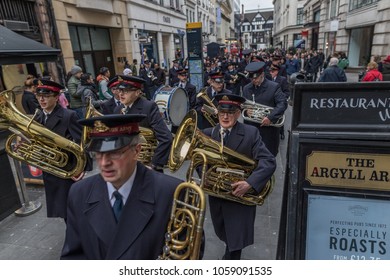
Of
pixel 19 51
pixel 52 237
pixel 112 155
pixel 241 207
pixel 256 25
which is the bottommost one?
pixel 52 237

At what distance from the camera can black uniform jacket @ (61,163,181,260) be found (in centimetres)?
185

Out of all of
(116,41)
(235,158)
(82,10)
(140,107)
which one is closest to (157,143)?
(140,107)

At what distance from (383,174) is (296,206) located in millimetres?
635

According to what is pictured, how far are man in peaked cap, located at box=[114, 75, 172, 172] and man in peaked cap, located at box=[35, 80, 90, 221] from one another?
0.76 meters

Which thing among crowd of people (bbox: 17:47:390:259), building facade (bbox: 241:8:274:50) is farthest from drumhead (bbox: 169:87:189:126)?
building facade (bbox: 241:8:274:50)

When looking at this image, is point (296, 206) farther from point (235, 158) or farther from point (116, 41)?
point (116, 41)

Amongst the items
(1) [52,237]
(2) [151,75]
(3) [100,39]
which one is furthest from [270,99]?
(3) [100,39]

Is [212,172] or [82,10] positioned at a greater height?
[82,10]

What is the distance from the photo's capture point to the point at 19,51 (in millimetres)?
4770

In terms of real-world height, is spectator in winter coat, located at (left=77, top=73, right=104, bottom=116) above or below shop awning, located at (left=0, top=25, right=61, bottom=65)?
below

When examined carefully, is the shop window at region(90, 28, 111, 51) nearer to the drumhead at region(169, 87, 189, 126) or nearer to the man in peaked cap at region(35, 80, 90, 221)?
the drumhead at region(169, 87, 189, 126)

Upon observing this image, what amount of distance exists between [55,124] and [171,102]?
3394mm

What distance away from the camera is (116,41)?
1838cm

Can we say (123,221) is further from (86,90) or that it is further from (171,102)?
(86,90)
